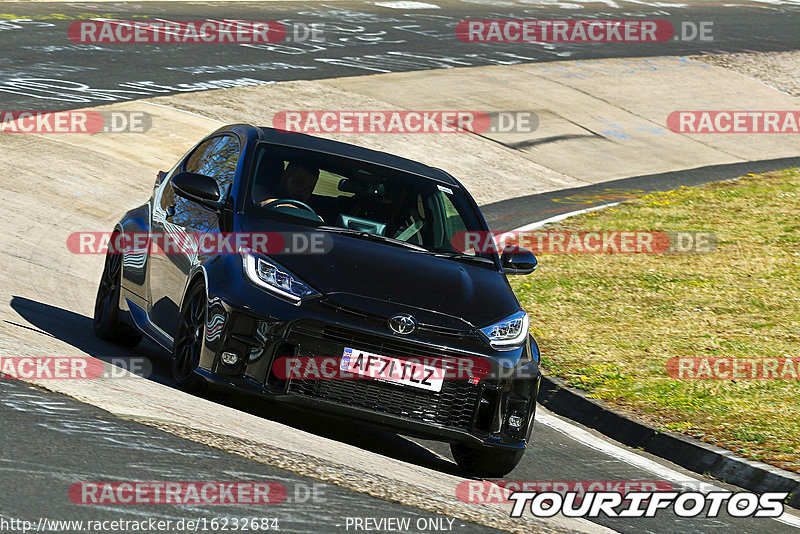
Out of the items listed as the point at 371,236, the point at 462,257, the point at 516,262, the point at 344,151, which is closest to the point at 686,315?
the point at 516,262

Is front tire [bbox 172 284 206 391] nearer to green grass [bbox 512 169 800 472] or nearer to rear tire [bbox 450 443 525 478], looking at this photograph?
rear tire [bbox 450 443 525 478]

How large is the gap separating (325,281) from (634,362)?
13.0 ft

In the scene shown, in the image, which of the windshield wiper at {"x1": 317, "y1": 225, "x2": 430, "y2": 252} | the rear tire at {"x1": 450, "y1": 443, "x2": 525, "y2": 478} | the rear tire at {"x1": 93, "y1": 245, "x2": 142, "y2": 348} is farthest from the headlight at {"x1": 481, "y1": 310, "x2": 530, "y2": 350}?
the rear tire at {"x1": 93, "y1": 245, "x2": 142, "y2": 348}

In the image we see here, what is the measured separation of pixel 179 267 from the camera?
728cm

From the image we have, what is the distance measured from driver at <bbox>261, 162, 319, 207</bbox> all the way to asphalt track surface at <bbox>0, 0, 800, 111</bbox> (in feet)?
32.4

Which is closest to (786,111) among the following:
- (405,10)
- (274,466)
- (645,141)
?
(645,141)

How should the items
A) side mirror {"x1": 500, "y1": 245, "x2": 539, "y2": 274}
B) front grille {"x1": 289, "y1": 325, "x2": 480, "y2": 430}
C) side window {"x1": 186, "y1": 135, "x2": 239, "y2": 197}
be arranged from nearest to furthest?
front grille {"x1": 289, "y1": 325, "x2": 480, "y2": 430} → side window {"x1": 186, "y1": 135, "x2": 239, "y2": 197} → side mirror {"x1": 500, "y1": 245, "x2": 539, "y2": 274}

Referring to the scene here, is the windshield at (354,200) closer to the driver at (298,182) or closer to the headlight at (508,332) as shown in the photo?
the driver at (298,182)

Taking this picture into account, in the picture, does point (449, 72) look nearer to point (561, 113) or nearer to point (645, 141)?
point (561, 113)

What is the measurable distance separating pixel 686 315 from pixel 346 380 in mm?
5830

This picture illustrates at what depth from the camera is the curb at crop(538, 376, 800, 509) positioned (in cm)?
721

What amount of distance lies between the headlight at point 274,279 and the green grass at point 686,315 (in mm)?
2954

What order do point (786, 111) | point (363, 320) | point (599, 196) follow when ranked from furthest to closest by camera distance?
point (786, 111) < point (599, 196) < point (363, 320)

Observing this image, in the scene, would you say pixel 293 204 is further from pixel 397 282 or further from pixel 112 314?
pixel 112 314
